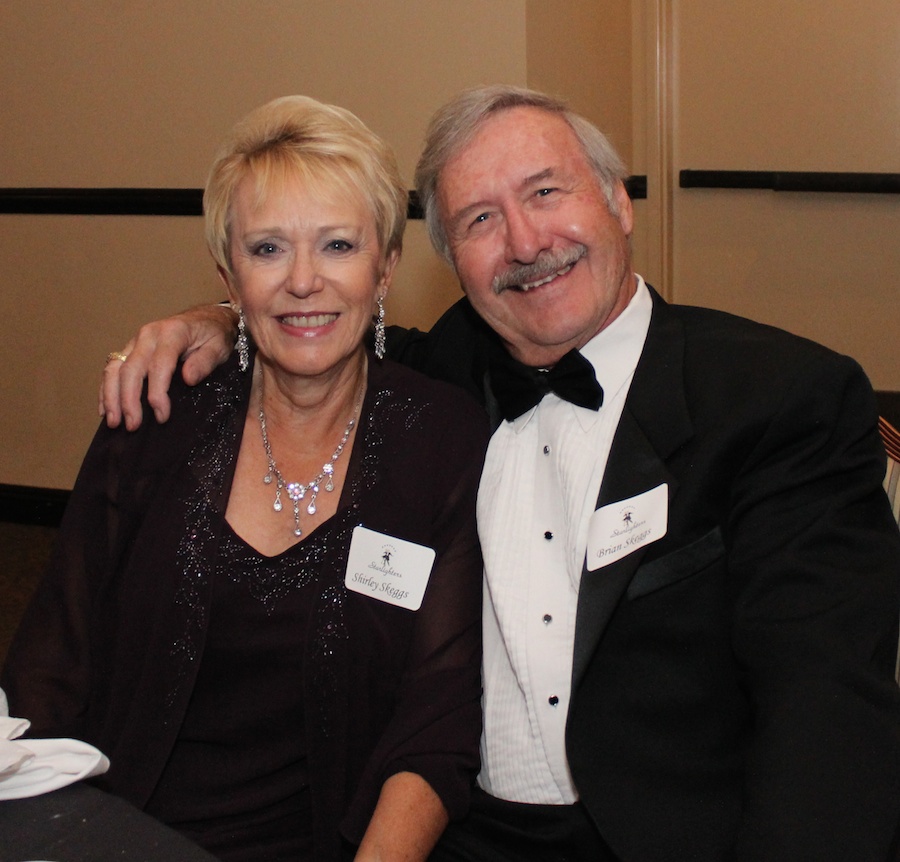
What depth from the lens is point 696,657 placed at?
5.17 ft

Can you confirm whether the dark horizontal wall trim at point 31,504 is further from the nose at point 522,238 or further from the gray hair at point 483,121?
the nose at point 522,238

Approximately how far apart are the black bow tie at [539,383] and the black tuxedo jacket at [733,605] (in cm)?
8

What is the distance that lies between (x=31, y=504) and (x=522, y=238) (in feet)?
11.5

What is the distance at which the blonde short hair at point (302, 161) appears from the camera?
184 centimetres

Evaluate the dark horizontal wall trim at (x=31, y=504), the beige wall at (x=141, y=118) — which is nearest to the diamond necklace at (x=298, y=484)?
the beige wall at (x=141, y=118)

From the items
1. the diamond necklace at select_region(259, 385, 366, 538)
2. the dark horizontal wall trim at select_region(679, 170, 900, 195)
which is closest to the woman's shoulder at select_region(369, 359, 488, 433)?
the diamond necklace at select_region(259, 385, 366, 538)

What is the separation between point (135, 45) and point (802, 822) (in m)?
3.79

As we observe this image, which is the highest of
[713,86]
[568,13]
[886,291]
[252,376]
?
[568,13]

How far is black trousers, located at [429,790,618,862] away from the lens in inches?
65.0

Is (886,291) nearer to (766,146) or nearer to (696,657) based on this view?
(766,146)

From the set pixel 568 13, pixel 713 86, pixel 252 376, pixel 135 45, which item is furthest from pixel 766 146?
pixel 252 376

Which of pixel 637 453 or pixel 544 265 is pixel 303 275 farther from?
pixel 637 453

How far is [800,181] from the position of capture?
4457 millimetres

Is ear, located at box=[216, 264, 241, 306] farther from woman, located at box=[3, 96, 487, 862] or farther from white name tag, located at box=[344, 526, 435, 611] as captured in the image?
white name tag, located at box=[344, 526, 435, 611]
